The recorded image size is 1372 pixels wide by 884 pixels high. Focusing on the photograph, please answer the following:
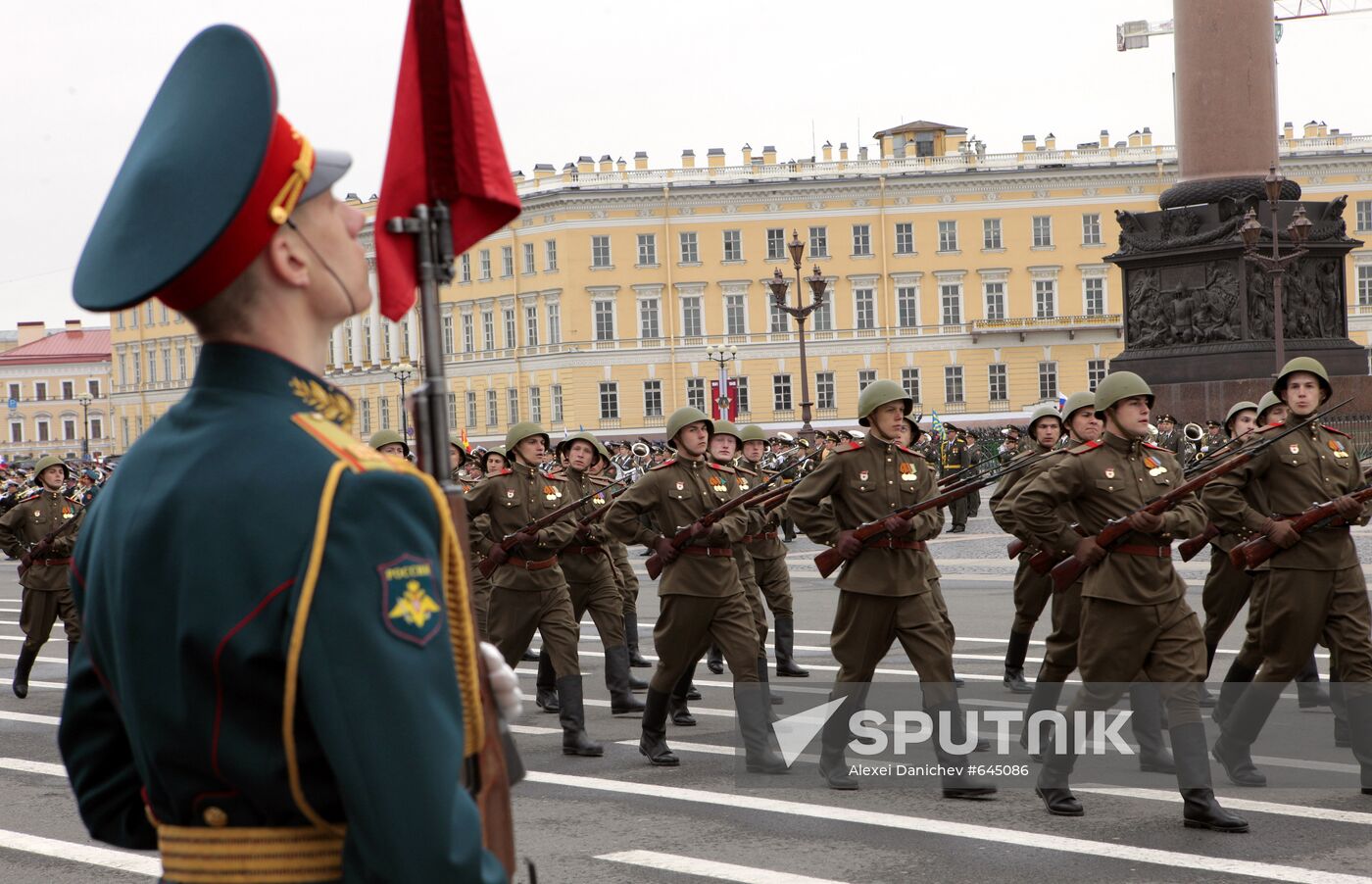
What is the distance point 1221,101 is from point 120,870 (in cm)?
2099

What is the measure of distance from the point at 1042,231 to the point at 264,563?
78503mm

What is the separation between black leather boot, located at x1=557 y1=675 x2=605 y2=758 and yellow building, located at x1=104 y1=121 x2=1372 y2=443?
219 ft

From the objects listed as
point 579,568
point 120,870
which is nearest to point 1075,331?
point 579,568

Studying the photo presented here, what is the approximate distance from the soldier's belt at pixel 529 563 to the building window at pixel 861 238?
68.3m

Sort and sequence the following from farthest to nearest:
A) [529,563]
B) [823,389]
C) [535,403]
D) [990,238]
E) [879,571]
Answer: [535,403]
[823,389]
[990,238]
[529,563]
[879,571]

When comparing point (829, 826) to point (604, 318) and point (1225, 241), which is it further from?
point (604, 318)

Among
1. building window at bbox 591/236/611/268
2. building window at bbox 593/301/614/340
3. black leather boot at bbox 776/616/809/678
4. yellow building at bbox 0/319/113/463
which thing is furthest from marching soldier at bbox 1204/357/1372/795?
yellow building at bbox 0/319/113/463

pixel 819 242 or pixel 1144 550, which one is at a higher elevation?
pixel 819 242

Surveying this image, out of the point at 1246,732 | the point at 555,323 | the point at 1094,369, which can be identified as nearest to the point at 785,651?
the point at 1246,732

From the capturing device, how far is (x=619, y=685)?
1177 centimetres

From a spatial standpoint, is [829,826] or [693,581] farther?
[693,581]

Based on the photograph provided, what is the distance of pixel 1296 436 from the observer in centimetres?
902

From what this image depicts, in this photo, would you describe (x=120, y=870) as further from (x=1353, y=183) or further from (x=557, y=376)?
(x=1353, y=183)

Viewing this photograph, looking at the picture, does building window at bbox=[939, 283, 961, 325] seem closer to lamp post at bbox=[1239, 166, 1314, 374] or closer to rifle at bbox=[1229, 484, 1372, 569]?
lamp post at bbox=[1239, 166, 1314, 374]
